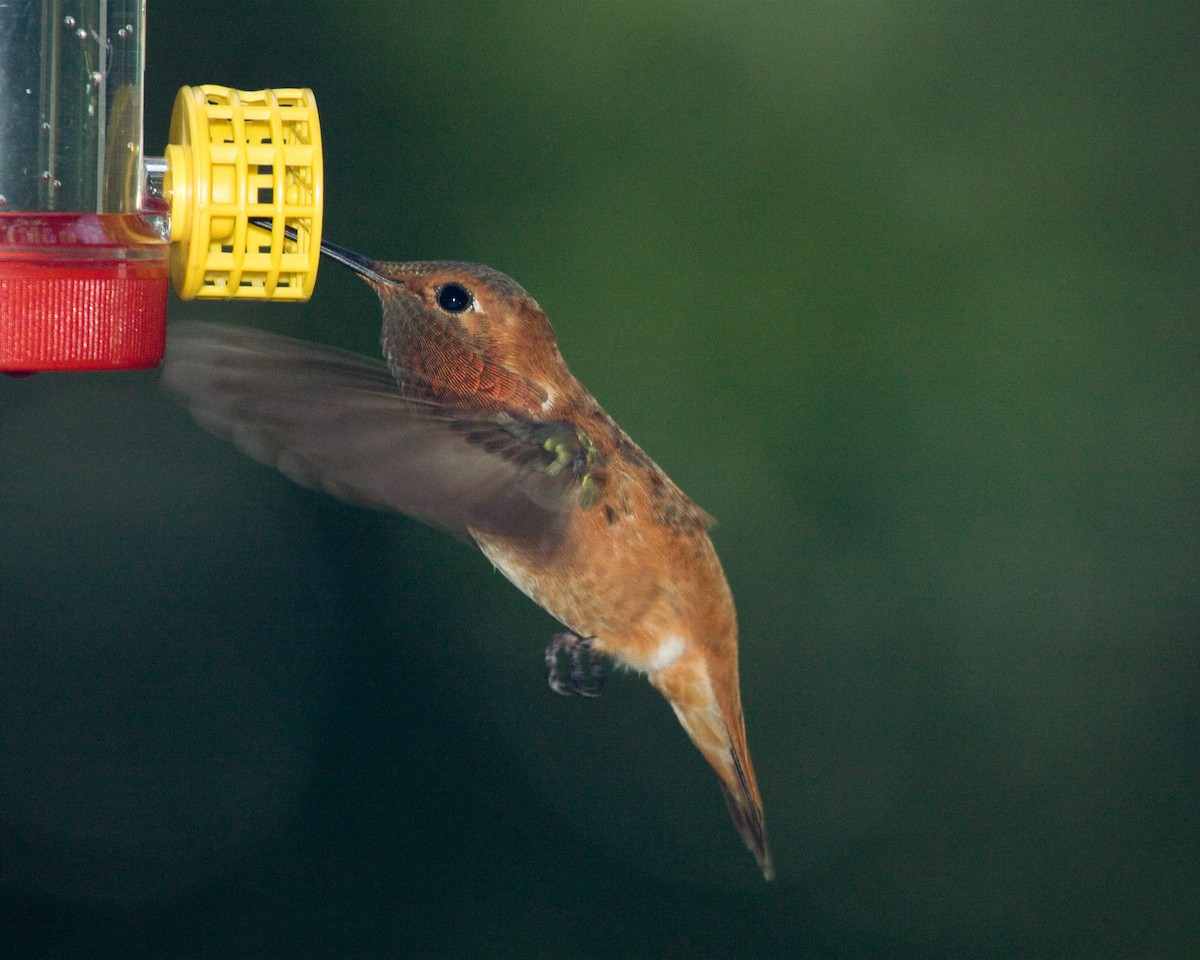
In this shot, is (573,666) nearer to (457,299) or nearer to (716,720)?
(716,720)

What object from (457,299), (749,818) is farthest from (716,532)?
(457,299)

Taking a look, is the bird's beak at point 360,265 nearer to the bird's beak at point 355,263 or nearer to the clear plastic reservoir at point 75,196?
the bird's beak at point 355,263

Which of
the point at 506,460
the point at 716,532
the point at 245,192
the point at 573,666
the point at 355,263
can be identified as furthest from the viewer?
the point at 716,532

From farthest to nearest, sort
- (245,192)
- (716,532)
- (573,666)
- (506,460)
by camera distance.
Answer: (716,532)
(573,666)
(506,460)
(245,192)

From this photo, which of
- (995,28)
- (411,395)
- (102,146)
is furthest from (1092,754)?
(102,146)

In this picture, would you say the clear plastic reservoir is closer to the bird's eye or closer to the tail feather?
the bird's eye
